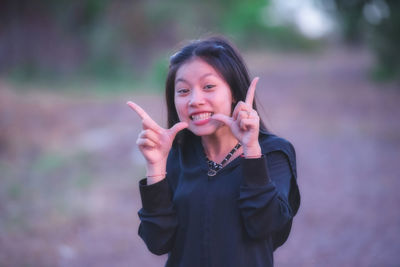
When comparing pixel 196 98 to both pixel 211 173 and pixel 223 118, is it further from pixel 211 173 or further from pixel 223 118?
pixel 211 173

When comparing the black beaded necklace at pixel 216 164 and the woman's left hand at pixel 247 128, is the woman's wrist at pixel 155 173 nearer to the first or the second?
the black beaded necklace at pixel 216 164

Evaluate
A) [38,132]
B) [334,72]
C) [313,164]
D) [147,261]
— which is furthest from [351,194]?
[334,72]

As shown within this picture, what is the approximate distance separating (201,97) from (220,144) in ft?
0.79

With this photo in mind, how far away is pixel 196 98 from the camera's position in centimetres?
158

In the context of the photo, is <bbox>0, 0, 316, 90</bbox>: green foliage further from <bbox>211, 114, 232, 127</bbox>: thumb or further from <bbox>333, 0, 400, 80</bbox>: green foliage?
<bbox>211, 114, 232, 127</bbox>: thumb

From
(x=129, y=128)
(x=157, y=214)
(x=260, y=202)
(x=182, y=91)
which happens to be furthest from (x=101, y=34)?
(x=260, y=202)

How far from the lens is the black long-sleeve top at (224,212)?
4.61 ft

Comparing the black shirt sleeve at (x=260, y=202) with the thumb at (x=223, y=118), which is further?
the thumb at (x=223, y=118)

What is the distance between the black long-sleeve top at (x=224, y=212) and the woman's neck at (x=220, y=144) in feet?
0.24

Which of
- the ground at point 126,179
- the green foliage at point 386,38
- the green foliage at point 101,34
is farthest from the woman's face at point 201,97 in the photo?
the green foliage at point 101,34

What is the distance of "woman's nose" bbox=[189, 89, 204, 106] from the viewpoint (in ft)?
5.18

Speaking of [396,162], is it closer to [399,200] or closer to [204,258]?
[399,200]

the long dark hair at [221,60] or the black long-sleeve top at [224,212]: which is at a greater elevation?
the long dark hair at [221,60]

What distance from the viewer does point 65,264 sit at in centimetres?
386
